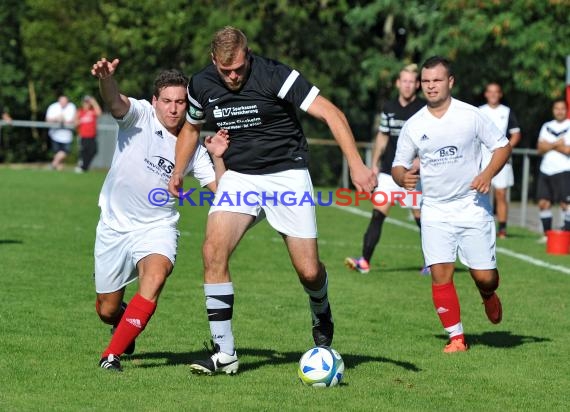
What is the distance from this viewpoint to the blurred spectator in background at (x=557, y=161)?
725 inches

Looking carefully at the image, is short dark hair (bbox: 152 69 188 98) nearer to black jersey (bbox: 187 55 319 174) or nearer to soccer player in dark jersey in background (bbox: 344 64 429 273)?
black jersey (bbox: 187 55 319 174)

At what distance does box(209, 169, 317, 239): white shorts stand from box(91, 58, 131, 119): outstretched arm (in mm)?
859

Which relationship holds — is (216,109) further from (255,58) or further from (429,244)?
(429,244)

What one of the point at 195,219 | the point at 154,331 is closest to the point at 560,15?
the point at 195,219

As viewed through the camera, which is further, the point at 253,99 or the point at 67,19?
the point at 67,19

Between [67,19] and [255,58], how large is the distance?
3707cm

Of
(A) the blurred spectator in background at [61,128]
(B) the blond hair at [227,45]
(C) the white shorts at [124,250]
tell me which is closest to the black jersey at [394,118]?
(C) the white shorts at [124,250]

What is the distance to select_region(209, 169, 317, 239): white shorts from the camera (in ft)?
26.2

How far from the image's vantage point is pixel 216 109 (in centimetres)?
791

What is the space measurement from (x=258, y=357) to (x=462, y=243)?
1918 millimetres

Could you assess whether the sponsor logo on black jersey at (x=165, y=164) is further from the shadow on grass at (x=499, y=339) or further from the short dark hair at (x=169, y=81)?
the shadow on grass at (x=499, y=339)

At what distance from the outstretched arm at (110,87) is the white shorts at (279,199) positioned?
33.8 inches

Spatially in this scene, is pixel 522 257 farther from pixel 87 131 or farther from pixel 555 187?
pixel 87 131

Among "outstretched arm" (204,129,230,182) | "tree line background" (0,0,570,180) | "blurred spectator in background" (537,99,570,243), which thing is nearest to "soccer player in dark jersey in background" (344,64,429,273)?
"blurred spectator in background" (537,99,570,243)
